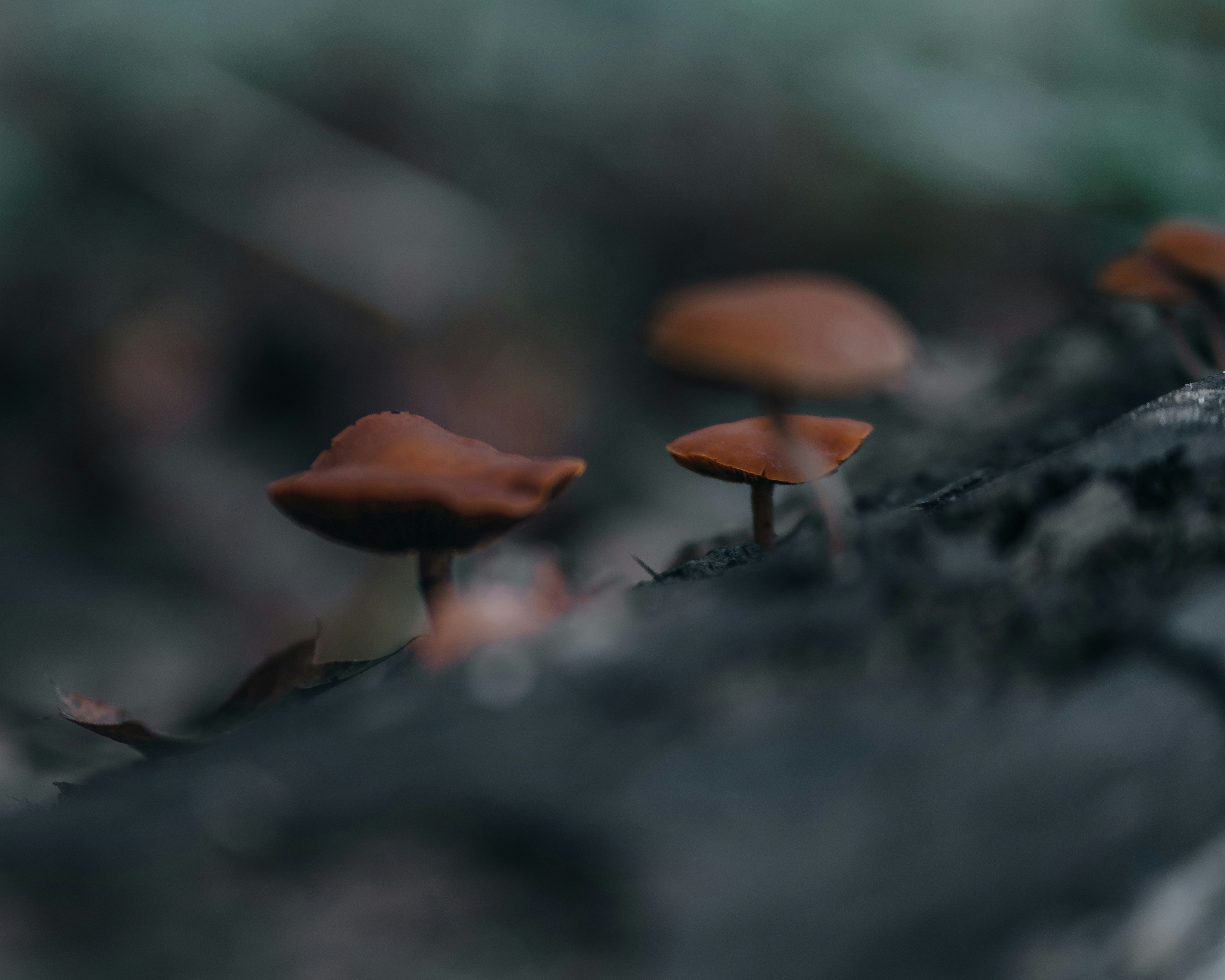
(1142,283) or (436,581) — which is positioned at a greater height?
(1142,283)

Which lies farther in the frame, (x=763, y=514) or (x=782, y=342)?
(x=763, y=514)

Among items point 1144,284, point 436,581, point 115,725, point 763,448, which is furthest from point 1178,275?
point 115,725

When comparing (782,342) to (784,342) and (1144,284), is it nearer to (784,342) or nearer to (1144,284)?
(784,342)

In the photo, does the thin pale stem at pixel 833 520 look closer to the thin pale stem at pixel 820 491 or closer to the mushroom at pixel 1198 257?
the thin pale stem at pixel 820 491

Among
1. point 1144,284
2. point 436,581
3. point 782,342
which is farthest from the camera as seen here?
point 1144,284

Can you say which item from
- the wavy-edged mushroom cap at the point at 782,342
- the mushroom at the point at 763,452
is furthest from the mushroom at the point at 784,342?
the mushroom at the point at 763,452

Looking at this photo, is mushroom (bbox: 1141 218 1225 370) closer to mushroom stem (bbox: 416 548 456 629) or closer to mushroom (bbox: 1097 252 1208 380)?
mushroom (bbox: 1097 252 1208 380)

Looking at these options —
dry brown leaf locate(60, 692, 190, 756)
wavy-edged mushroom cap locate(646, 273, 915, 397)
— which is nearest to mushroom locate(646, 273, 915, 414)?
wavy-edged mushroom cap locate(646, 273, 915, 397)

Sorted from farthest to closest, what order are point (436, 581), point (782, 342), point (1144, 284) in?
point (1144, 284)
point (436, 581)
point (782, 342)
